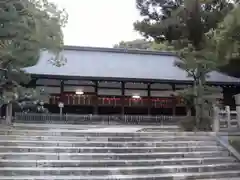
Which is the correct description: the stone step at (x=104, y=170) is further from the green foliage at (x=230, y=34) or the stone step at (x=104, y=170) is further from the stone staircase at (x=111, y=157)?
the green foliage at (x=230, y=34)

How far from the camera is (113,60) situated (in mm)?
22844

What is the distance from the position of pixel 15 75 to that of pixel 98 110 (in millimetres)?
8206

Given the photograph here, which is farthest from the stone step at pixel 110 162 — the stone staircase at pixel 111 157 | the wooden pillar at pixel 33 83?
the wooden pillar at pixel 33 83

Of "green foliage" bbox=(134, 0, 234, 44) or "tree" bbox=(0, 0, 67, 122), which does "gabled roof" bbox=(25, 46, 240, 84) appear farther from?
"tree" bbox=(0, 0, 67, 122)

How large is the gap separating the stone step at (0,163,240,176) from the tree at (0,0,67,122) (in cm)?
333

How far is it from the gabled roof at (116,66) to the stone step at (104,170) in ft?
28.6

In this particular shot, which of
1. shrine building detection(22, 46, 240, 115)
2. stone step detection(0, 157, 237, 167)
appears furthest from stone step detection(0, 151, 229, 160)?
shrine building detection(22, 46, 240, 115)

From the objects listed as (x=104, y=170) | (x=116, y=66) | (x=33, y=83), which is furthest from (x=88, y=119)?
(x=104, y=170)

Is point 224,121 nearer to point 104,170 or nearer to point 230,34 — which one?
point 230,34

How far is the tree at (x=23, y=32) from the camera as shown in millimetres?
7293

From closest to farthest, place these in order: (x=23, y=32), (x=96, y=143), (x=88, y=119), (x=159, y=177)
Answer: (x=23, y=32)
(x=159, y=177)
(x=96, y=143)
(x=88, y=119)

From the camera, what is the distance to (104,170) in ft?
29.2

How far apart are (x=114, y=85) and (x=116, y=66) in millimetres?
1731

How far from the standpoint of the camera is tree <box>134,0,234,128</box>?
45.2 ft
